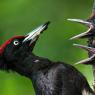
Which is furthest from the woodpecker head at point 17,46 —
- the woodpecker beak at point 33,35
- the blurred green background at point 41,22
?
the blurred green background at point 41,22

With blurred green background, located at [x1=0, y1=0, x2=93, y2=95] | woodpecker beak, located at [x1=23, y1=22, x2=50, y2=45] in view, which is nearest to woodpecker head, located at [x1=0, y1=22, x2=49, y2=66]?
woodpecker beak, located at [x1=23, y1=22, x2=50, y2=45]

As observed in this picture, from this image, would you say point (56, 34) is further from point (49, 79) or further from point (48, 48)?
point (49, 79)

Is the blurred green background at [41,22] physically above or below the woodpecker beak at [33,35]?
below

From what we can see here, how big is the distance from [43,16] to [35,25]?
3.4 inches

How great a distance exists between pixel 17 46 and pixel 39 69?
23 cm

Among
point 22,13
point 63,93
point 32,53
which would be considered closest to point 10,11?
point 22,13

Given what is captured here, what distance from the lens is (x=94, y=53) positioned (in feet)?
19.4

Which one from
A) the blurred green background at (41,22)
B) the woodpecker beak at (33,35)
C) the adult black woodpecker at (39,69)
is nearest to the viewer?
the adult black woodpecker at (39,69)

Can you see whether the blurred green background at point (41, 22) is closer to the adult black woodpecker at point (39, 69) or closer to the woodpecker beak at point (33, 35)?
the adult black woodpecker at point (39, 69)

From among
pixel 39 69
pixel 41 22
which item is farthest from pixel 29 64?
pixel 41 22

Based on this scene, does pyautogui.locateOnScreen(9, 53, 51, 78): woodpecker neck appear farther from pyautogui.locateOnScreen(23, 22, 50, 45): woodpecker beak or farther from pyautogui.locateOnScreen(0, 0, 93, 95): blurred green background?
pyautogui.locateOnScreen(0, 0, 93, 95): blurred green background

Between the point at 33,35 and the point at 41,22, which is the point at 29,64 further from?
the point at 41,22

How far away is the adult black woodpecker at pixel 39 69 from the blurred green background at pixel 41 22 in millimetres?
273

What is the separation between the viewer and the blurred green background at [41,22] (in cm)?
703
